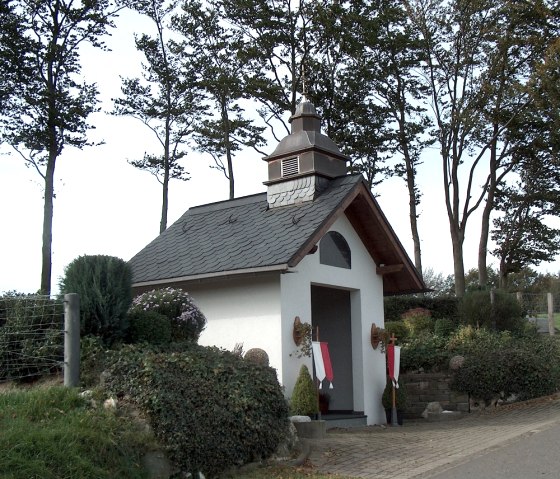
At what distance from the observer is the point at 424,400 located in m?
16.3

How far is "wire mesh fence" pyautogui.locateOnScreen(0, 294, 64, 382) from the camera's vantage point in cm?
938

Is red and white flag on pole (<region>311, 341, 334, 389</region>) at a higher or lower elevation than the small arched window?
lower

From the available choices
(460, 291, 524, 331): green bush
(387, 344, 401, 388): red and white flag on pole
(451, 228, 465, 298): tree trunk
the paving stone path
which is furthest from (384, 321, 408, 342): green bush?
(451, 228, 465, 298): tree trunk

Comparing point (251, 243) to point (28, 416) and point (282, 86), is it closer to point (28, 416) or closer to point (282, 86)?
point (28, 416)

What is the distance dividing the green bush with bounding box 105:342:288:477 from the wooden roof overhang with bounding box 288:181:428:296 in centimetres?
542

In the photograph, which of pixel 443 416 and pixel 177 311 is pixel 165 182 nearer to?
pixel 443 416

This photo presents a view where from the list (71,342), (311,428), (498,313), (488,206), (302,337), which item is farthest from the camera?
(488,206)

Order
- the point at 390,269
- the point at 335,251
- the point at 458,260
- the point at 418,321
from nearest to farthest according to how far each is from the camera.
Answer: the point at 335,251
the point at 390,269
the point at 418,321
the point at 458,260

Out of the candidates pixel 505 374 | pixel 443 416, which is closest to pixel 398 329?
pixel 505 374

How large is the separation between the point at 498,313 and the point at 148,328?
13359mm

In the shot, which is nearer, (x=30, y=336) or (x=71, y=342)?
(x=71, y=342)

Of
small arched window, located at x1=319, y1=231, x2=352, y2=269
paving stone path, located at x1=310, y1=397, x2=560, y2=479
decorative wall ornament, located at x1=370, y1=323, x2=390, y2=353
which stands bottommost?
paving stone path, located at x1=310, y1=397, x2=560, y2=479

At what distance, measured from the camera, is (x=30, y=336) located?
31.8 ft

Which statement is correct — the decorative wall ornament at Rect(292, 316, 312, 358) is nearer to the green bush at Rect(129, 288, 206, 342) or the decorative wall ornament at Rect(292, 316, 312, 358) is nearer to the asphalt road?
the green bush at Rect(129, 288, 206, 342)
